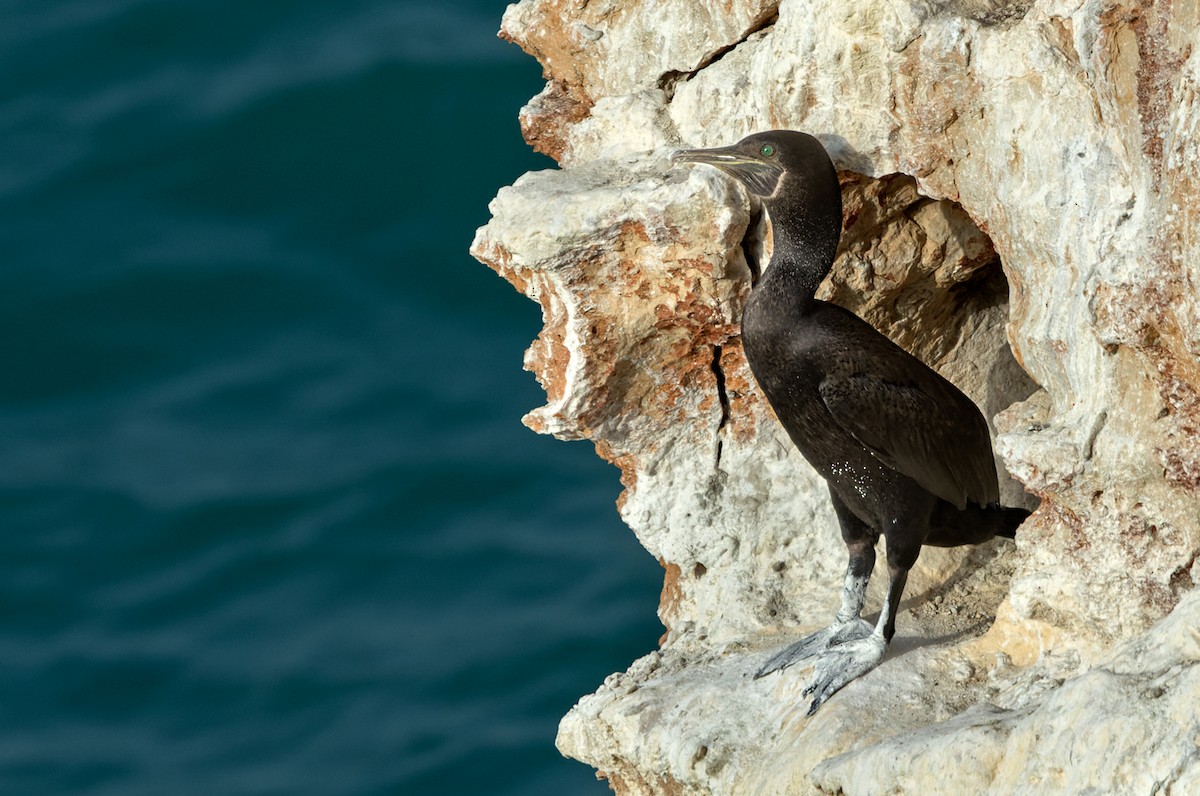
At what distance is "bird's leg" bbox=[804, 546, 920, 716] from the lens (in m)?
5.15

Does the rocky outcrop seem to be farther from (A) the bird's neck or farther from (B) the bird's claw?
(A) the bird's neck

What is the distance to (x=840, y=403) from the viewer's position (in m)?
5.24

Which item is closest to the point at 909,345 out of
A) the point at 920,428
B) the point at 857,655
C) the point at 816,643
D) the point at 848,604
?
the point at 920,428

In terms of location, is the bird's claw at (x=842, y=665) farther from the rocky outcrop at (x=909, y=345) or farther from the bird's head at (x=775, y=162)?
the bird's head at (x=775, y=162)

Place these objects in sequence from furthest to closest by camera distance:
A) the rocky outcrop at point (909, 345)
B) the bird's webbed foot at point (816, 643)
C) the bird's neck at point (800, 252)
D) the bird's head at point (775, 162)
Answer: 1. the bird's webbed foot at point (816, 643)
2. the bird's neck at point (800, 252)
3. the bird's head at point (775, 162)
4. the rocky outcrop at point (909, 345)

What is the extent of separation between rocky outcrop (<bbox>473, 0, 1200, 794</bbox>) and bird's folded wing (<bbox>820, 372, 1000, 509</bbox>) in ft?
0.79

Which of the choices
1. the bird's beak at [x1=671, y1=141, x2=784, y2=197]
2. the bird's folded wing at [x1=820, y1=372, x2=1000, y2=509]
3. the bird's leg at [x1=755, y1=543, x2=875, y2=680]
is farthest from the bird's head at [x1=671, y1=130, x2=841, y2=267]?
the bird's leg at [x1=755, y1=543, x2=875, y2=680]

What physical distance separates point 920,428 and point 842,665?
0.69m

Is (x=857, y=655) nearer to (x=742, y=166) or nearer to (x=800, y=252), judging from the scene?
(x=800, y=252)

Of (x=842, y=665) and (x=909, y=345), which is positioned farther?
(x=909, y=345)

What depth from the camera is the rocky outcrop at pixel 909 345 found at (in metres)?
4.30

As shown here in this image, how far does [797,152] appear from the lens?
16.7ft

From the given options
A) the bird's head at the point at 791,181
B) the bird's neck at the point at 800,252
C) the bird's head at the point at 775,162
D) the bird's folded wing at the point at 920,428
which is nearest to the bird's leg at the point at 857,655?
the bird's folded wing at the point at 920,428

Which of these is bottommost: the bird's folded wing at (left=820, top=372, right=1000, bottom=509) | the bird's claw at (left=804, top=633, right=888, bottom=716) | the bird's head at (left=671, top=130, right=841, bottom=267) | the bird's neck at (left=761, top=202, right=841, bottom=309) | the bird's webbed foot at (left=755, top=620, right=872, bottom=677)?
the bird's claw at (left=804, top=633, right=888, bottom=716)
